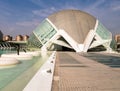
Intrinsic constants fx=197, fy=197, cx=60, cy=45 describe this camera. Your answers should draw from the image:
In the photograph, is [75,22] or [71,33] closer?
[71,33]

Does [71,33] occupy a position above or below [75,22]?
below

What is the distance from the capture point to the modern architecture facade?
115 ft

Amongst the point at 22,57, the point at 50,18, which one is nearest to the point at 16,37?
the point at 50,18

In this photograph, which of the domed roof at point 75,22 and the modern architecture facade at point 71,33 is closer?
the modern architecture facade at point 71,33

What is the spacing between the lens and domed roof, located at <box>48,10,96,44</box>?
36.8 meters

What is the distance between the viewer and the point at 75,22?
130 ft

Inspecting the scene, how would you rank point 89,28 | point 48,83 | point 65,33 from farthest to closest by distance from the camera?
1. point 89,28
2. point 65,33
3. point 48,83

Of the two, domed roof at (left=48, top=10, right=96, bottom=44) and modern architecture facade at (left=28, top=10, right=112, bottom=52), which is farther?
domed roof at (left=48, top=10, right=96, bottom=44)

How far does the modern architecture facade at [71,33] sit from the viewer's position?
35.0 metres

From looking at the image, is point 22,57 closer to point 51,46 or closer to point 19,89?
point 19,89

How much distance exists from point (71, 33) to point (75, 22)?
3.81m

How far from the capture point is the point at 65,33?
36.0 metres

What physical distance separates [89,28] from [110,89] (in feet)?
113

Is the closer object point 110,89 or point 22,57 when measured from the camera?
point 110,89
